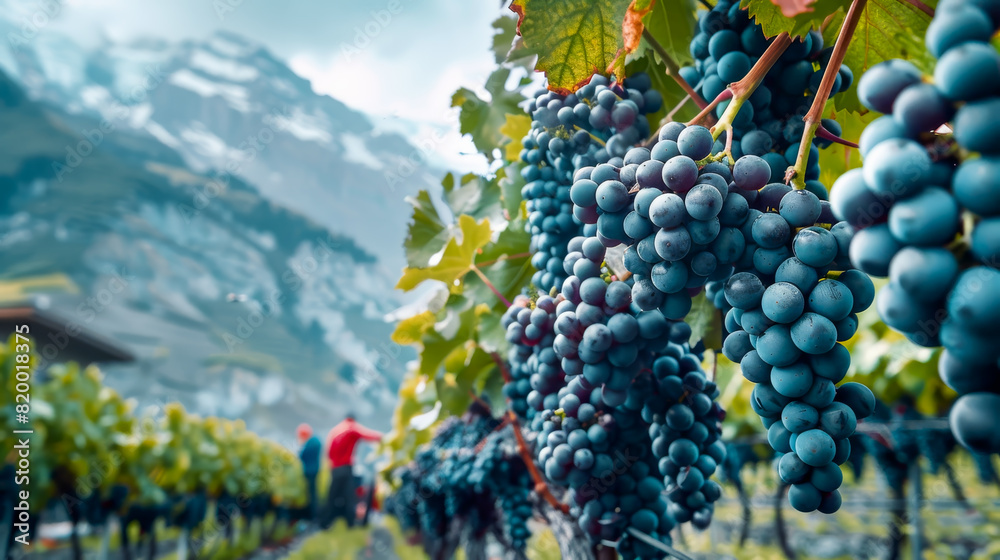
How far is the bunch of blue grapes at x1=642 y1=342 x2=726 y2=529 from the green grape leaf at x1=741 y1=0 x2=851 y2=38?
0.51 meters

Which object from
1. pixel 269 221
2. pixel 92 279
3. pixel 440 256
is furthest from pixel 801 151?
pixel 269 221

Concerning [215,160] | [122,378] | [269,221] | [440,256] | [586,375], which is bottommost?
[586,375]

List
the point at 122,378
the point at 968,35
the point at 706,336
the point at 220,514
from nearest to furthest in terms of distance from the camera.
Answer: the point at 968,35 → the point at 706,336 → the point at 220,514 → the point at 122,378

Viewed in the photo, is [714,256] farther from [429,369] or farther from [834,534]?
[834,534]

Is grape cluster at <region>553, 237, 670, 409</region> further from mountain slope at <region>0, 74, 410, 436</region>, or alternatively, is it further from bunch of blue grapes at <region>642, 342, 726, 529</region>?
mountain slope at <region>0, 74, 410, 436</region>

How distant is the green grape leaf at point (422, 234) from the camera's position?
1.52m

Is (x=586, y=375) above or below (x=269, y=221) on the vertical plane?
below

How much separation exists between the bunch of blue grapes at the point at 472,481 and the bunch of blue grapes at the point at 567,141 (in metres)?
0.79

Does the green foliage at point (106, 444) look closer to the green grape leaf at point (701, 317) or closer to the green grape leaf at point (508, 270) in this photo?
the green grape leaf at point (508, 270)

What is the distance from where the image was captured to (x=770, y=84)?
2.49 feet

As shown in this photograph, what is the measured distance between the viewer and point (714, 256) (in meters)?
0.58

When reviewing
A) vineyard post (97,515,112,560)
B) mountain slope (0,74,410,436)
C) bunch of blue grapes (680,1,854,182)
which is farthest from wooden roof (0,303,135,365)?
mountain slope (0,74,410,436)

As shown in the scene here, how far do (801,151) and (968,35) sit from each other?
0.23m

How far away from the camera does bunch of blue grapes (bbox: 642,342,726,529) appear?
0.93 metres
